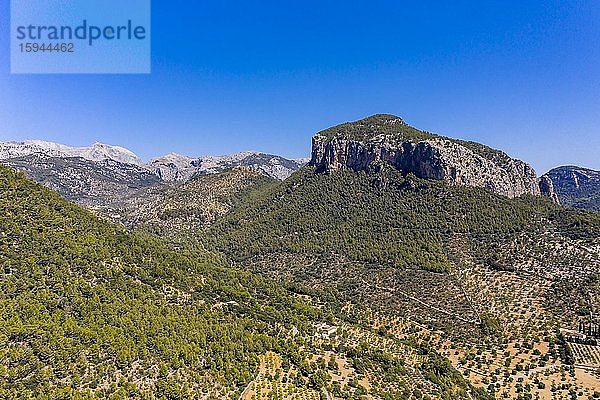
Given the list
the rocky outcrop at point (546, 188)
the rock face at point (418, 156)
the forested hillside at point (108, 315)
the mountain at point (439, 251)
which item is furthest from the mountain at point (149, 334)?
the rocky outcrop at point (546, 188)

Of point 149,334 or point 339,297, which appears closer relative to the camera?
point 149,334

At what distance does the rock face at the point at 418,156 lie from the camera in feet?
456

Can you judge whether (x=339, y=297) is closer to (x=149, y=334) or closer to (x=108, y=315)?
(x=149, y=334)

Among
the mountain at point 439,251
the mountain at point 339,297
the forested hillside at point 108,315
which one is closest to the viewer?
the forested hillside at point 108,315

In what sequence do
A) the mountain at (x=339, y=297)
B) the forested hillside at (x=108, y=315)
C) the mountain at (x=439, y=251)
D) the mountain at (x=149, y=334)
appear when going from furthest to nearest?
the mountain at (x=439, y=251) → the mountain at (x=339, y=297) → the mountain at (x=149, y=334) → the forested hillside at (x=108, y=315)

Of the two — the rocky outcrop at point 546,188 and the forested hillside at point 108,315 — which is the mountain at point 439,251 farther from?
the forested hillside at point 108,315

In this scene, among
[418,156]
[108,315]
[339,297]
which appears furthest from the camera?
[418,156]

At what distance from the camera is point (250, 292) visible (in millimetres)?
87750

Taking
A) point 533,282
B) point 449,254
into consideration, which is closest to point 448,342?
point 533,282

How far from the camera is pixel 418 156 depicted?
14400cm

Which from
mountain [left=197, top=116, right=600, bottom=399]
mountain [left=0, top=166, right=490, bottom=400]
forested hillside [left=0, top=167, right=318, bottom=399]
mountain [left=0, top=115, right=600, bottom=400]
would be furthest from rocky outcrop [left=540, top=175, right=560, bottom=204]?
forested hillside [left=0, top=167, right=318, bottom=399]

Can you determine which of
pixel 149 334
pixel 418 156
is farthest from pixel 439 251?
pixel 149 334

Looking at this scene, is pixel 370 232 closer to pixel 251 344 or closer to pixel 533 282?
pixel 533 282

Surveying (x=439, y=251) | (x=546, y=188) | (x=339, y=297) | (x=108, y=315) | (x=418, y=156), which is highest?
(x=418, y=156)
